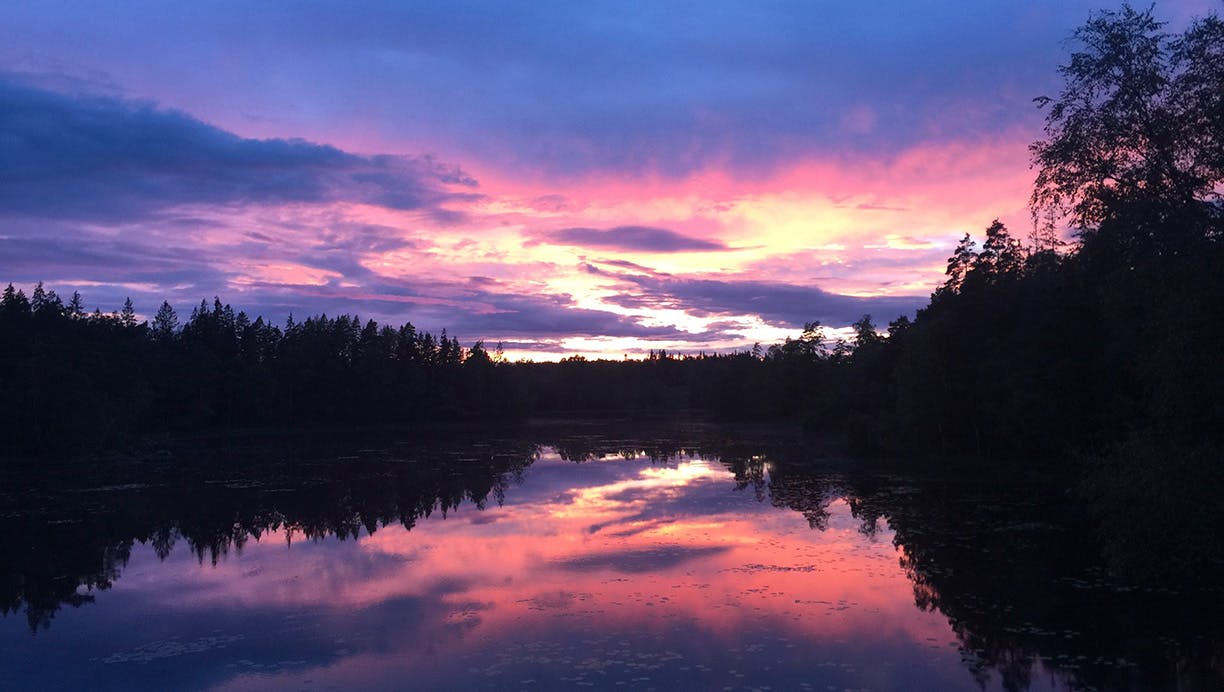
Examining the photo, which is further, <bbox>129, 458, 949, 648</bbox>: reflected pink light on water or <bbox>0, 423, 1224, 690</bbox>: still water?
<bbox>129, 458, 949, 648</bbox>: reflected pink light on water

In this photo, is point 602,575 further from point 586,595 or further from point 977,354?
point 977,354

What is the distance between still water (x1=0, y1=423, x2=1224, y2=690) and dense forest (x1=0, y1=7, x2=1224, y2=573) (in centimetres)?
355

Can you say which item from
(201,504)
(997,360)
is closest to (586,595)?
(201,504)

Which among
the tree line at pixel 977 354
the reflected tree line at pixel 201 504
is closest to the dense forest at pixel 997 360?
the tree line at pixel 977 354

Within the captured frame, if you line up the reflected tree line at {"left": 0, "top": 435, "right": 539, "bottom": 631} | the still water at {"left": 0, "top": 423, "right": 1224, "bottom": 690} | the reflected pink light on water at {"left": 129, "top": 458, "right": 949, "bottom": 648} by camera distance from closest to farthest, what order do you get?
the still water at {"left": 0, "top": 423, "right": 1224, "bottom": 690} → the reflected pink light on water at {"left": 129, "top": 458, "right": 949, "bottom": 648} → the reflected tree line at {"left": 0, "top": 435, "right": 539, "bottom": 631}

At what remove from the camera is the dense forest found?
15499 millimetres

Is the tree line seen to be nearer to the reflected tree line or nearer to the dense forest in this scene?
the dense forest

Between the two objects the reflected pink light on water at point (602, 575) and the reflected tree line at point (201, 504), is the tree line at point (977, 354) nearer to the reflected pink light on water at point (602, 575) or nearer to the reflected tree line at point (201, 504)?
the reflected pink light on water at point (602, 575)

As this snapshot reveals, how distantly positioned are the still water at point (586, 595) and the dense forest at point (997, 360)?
3.55 meters

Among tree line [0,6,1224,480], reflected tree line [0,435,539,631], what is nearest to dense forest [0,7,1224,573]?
tree line [0,6,1224,480]

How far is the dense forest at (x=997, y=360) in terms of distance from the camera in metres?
15.5

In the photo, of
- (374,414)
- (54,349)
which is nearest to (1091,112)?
(54,349)

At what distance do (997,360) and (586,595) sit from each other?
31.6 metres

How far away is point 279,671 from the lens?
40.0 ft
